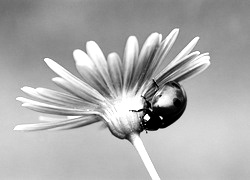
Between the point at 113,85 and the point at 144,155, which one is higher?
the point at 113,85

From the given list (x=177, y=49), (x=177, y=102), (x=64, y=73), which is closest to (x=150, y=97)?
(x=177, y=102)

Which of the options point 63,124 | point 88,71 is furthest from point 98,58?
point 63,124

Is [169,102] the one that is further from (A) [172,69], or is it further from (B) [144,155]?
(B) [144,155]

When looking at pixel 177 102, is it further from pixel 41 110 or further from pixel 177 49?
pixel 177 49

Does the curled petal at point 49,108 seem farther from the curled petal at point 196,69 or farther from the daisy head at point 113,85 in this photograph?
the curled petal at point 196,69

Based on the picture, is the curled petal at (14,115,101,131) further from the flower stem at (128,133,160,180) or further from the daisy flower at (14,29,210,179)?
the flower stem at (128,133,160,180)
